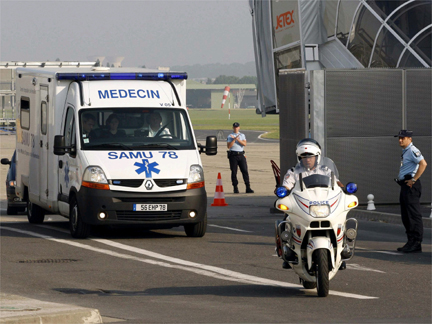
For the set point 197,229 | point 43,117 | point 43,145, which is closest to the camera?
point 197,229

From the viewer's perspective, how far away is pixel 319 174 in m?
9.19

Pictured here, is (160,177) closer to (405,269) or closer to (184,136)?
(184,136)

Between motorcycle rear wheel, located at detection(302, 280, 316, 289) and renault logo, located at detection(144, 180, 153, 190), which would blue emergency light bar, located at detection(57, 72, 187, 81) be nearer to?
renault logo, located at detection(144, 180, 153, 190)

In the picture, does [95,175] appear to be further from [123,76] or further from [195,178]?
[123,76]

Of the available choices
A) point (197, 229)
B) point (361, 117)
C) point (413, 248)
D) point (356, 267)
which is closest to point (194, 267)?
point (356, 267)

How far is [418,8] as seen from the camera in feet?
93.7

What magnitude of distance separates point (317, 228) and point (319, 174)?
59 cm

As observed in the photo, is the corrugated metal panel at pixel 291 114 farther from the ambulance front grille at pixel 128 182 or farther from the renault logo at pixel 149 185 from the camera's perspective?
the ambulance front grille at pixel 128 182

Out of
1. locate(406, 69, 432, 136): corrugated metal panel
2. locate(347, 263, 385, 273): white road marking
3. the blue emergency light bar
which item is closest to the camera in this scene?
locate(347, 263, 385, 273): white road marking

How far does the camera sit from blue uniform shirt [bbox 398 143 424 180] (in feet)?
42.5

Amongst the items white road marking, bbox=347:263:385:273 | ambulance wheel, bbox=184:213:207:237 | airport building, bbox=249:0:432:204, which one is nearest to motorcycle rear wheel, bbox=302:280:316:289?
white road marking, bbox=347:263:385:273

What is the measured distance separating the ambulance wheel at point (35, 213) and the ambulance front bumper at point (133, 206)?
3.77 m

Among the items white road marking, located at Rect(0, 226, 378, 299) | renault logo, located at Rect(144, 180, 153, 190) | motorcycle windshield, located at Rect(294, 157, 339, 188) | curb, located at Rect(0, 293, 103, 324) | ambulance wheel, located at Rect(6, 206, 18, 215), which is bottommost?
ambulance wheel, located at Rect(6, 206, 18, 215)

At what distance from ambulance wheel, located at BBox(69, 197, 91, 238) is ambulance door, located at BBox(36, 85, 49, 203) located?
69.4 inches
